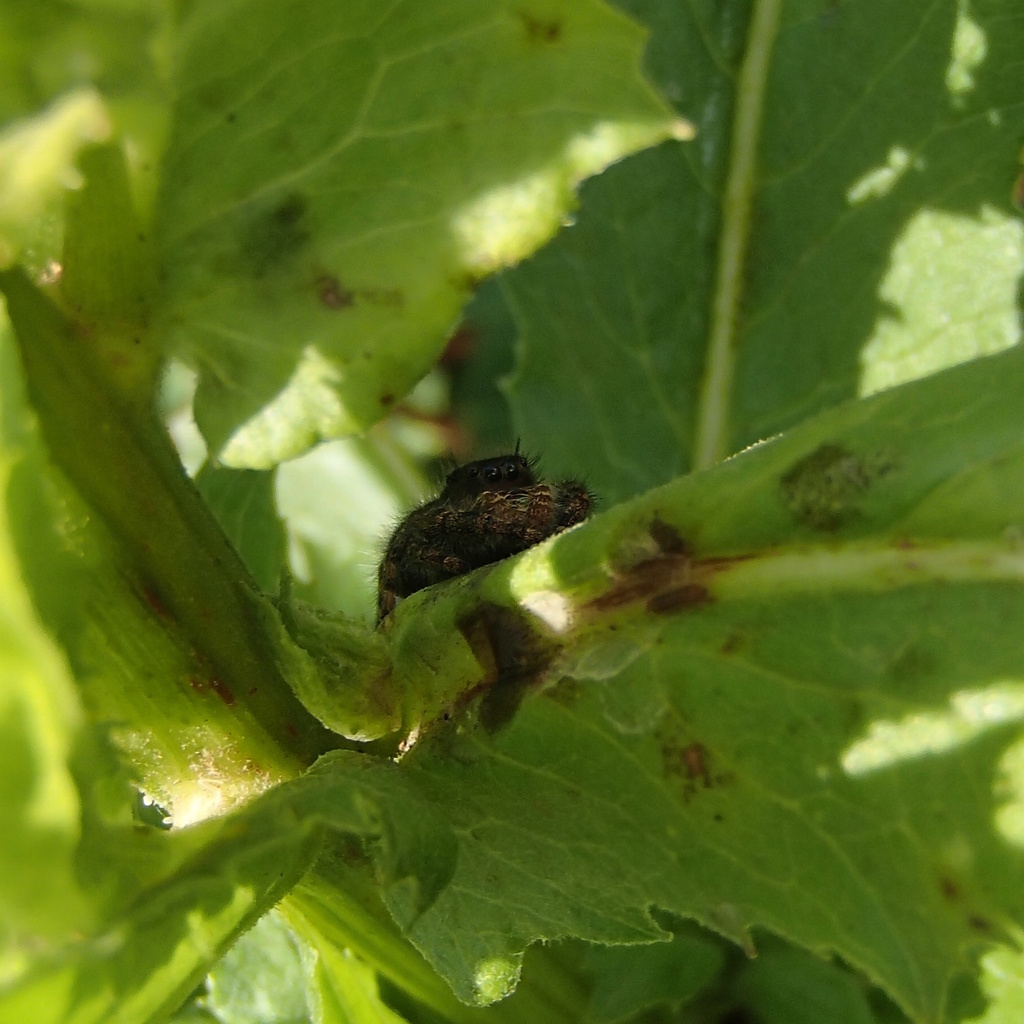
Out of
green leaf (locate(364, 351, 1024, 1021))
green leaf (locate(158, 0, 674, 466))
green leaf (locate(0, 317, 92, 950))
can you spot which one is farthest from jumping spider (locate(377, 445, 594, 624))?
green leaf (locate(0, 317, 92, 950))

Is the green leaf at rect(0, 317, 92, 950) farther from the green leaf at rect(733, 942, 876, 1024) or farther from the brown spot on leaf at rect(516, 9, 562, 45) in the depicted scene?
the green leaf at rect(733, 942, 876, 1024)

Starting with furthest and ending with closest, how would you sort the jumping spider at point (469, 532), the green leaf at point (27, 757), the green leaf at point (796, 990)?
the green leaf at point (796, 990)
the jumping spider at point (469, 532)
the green leaf at point (27, 757)

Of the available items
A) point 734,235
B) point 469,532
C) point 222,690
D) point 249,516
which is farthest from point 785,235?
point 222,690

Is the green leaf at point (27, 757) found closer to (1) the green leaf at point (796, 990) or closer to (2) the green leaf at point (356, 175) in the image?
(2) the green leaf at point (356, 175)

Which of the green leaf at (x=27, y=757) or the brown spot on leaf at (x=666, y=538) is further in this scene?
the brown spot on leaf at (x=666, y=538)

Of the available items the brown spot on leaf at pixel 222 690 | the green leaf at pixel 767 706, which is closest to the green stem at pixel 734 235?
the green leaf at pixel 767 706

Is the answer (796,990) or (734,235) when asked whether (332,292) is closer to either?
(734,235)
